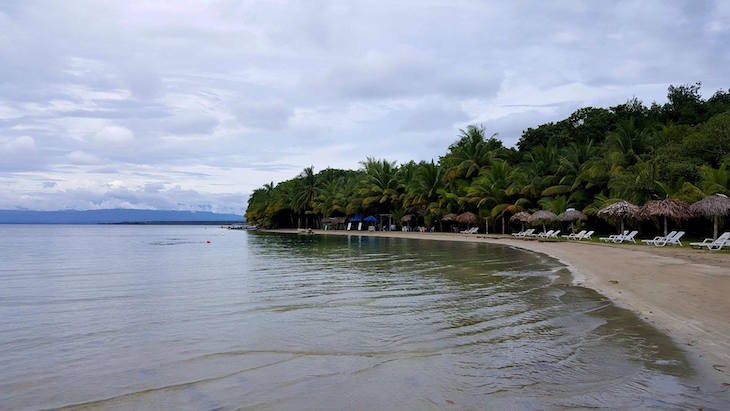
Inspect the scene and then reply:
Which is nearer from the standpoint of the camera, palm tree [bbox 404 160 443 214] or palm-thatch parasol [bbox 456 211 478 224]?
palm-thatch parasol [bbox 456 211 478 224]

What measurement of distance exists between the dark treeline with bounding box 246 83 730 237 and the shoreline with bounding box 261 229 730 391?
285 inches

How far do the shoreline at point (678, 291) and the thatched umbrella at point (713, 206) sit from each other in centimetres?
259

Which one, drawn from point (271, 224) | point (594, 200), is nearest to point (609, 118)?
point (594, 200)

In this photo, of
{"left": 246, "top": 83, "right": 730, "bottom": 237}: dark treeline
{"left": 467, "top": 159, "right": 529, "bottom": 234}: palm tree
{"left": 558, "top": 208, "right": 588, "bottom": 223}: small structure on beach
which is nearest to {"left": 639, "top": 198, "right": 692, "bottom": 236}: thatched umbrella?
{"left": 246, "top": 83, "right": 730, "bottom": 237}: dark treeline

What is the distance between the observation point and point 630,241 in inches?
944

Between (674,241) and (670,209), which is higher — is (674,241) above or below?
below

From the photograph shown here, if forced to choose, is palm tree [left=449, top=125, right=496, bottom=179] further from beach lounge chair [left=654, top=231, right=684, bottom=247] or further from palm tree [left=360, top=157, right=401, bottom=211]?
beach lounge chair [left=654, top=231, right=684, bottom=247]

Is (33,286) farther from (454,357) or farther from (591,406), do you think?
(591,406)

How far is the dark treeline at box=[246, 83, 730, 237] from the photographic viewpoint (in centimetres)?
2359

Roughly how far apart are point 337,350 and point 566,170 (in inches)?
1178

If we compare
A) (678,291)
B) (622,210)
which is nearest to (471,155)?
(622,210)

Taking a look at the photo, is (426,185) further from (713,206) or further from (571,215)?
(713,206)

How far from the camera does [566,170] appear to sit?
32.6 meters

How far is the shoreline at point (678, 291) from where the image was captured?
552cm
